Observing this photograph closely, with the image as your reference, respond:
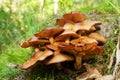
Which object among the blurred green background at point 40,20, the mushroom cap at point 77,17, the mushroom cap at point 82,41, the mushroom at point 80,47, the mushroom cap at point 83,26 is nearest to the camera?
the mushroom at point 80,47

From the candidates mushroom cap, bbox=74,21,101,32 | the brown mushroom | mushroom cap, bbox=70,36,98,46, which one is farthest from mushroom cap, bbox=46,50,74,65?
the brown mushroom

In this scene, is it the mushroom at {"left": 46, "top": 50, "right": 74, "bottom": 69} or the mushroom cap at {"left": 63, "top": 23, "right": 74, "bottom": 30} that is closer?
the mushroom at {"left": 46, "top": 50, "right": 74, "bottom": 69}

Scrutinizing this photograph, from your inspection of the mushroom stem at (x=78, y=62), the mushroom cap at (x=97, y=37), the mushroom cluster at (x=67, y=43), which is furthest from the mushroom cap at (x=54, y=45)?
the mushroom cap at (x=97, y=37)

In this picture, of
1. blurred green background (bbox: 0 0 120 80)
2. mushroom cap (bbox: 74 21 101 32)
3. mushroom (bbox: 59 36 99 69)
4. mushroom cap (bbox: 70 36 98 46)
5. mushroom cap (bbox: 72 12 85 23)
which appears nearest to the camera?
mushroom (bbox: 59 36 99 69)

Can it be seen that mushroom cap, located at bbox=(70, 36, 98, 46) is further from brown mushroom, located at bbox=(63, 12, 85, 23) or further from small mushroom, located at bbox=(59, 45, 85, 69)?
brown mushroom, located at bbox=(63, 12, 85, 23)

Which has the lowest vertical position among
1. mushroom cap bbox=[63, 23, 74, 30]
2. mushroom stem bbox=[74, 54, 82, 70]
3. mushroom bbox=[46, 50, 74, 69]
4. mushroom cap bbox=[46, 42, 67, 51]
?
mushroom stem bbox=[74, 54, 82, 70]

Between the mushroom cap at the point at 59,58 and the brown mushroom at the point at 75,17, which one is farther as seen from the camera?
the brown mushroom at the point at 75,17

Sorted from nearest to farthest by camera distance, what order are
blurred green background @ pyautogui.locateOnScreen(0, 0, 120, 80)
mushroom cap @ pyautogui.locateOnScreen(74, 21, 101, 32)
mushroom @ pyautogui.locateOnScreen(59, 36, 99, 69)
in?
mushroom @ pyautogui.locateOnScreen(59, 36, 99, 69)
mushroom cap @ pyautogui.locateOnScreen(74, 21, 101, 32)
blurred green background @ pyautogui.locateOnScreen(0, 0, 120, 80)

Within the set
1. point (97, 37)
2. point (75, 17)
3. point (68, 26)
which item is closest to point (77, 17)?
point (75, 17)

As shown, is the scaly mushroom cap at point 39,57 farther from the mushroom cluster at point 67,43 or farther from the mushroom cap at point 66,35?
the mushroom cap at point 66,35
